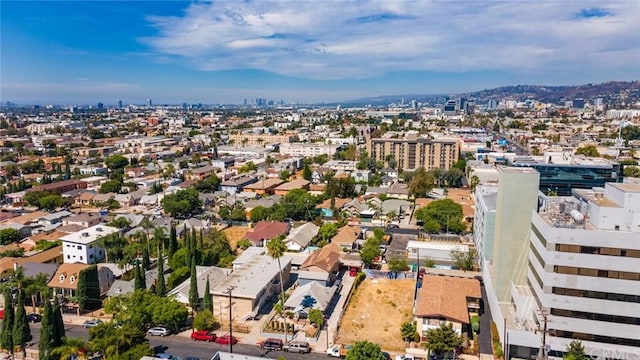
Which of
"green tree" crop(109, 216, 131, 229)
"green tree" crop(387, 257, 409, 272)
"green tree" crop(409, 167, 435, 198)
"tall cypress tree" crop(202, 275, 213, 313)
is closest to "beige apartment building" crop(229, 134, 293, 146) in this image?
"green tree" crop(409, 167, 435, 198)

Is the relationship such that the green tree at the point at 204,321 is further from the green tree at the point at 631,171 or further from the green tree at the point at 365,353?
the green tree at the point at 631,171

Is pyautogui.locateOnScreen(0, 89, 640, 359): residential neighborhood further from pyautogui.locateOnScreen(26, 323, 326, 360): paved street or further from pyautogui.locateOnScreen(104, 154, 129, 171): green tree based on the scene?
pyautogui.locateOnScreen(104, 154, 129, 171): green tree

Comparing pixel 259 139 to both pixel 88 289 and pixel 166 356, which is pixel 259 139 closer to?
pixel 88 289

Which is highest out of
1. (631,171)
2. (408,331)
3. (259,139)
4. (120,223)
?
(259,139)

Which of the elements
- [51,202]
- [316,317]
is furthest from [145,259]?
[51,202]

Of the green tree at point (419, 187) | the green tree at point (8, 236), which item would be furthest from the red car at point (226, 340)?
the green tree at point (419, 187)

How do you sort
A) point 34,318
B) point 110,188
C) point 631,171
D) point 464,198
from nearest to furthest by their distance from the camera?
1. point 34,318
2. point 464,198
3. point 110,188
4. point 631,171
